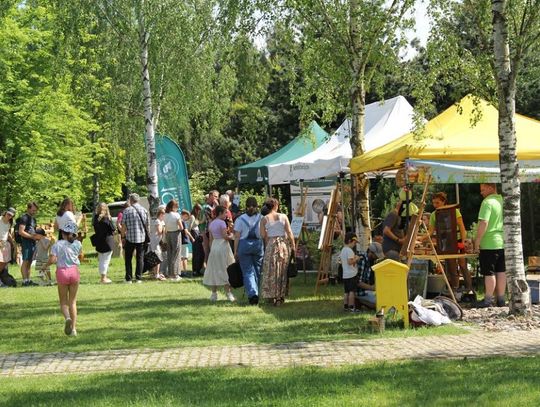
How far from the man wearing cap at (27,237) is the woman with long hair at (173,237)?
2.88 m

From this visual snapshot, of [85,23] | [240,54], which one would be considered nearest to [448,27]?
[240,54]

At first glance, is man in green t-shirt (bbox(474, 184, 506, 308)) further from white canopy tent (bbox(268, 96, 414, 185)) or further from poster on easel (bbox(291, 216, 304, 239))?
poster on easel (bbox(291, 216, 304, 239))

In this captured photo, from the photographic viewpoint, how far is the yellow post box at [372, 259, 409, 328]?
11.2 meters

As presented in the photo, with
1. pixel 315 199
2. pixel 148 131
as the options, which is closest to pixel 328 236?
pixel 315 199

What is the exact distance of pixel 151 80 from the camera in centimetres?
2636

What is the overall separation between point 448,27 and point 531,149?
2.20 m

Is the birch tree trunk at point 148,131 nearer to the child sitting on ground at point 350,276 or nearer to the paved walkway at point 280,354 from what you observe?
the child sitting on ground at point 350,276

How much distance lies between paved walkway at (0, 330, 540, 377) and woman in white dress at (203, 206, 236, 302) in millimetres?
5011

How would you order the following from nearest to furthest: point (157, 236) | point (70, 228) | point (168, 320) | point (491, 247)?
point (70, 228) < point (168, 320) < point (491, 247) < point (157, 236)

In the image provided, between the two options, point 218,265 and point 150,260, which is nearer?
point 218,265

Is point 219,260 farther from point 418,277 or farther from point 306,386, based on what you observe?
point 306,386

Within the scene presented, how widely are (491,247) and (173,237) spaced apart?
9.11m

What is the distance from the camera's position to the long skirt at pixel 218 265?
15.2 metres

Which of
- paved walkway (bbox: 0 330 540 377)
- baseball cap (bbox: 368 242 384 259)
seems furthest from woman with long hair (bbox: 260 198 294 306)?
paved walkway (bbox: 0 330 540 377)
